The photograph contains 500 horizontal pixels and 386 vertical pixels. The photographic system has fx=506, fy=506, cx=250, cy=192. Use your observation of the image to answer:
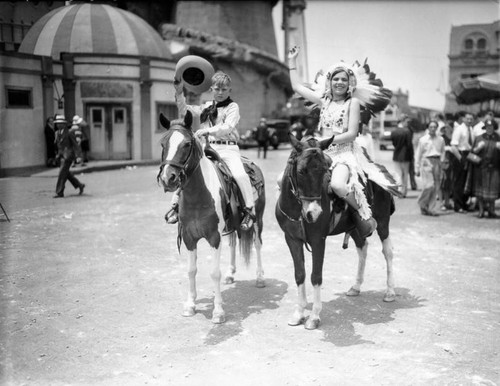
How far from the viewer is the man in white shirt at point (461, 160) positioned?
1302cm

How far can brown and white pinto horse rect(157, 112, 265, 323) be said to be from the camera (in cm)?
503

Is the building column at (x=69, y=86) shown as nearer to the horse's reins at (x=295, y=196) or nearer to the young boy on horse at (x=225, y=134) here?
the young boy on horse at (x=225, y=134)

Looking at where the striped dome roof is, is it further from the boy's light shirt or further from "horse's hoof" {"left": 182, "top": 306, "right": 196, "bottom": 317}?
"horse's hoof" {"left": 182, "top": 306, "right": 196, "bottom": 317}

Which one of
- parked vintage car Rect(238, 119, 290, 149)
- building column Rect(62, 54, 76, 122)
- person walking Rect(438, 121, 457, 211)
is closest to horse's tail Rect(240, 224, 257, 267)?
person walking Rect(438, 121, 457, 211)

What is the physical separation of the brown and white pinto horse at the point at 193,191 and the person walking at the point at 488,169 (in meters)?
8.39

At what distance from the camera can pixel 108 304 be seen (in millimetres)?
6023

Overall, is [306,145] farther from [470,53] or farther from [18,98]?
[470,53]

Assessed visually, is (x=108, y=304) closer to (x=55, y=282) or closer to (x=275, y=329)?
(x=55, y=282)

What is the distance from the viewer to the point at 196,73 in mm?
5996

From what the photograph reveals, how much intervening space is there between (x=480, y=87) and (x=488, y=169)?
5.28m

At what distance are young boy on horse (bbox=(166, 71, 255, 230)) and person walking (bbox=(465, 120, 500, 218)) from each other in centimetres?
803

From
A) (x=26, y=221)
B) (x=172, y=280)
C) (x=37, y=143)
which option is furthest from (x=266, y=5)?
(x=172, y=280)

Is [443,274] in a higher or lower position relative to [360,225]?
lower

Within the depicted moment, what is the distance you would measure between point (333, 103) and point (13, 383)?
4.22 m
